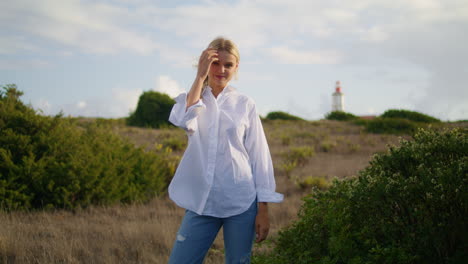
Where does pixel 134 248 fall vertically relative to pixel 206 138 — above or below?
below

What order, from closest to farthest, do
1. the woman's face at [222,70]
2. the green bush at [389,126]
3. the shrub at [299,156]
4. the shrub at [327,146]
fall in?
the woman's face at [222,70] < the shrub at [299,156] < the shrub at [327,146] < the green bush at [389,126]

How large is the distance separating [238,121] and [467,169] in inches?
63.8

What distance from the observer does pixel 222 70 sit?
250 cm

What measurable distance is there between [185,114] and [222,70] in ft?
1.23

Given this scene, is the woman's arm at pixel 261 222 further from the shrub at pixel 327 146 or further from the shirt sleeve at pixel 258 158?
the shrub at pixel 327 146

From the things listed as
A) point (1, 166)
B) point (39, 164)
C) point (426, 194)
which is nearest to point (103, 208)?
point (39, 164)

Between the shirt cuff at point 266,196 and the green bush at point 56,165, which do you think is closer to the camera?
the shirt cuff at point 266,196

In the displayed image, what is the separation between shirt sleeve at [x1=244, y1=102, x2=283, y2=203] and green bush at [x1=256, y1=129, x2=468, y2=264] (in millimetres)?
707

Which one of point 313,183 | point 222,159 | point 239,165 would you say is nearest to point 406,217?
point 239,165

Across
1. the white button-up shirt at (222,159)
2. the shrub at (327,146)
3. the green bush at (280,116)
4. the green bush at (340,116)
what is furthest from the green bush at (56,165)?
the green bush at (280,116)

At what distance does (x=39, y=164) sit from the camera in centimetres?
629

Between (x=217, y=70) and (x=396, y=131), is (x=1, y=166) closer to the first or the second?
(x=217, y=70)

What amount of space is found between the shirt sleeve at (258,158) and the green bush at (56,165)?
473cm

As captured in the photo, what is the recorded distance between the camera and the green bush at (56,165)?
6238 mm
